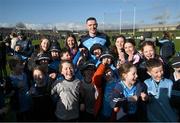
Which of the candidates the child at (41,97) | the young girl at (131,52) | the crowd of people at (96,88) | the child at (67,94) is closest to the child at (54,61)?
the crowd of people at (96,88)

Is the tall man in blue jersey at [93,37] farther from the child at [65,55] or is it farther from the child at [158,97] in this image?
the child at [158,97]

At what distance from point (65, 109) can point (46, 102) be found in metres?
0.51

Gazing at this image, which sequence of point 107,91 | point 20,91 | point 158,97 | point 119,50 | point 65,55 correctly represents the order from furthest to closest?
point 119,50, point 65,55, point 20,91, point 107,91, point 158,97

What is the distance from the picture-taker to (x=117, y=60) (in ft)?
22.8

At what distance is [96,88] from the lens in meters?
6.08

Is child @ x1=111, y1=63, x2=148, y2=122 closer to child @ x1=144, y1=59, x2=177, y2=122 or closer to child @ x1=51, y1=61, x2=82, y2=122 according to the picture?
child @ x1=144, y1=59, x2=177, y2=122

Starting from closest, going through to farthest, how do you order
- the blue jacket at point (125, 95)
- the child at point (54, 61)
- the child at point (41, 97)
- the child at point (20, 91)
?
the blue jacket at point (125, 95)
the child at point (41, 97)
the child at point (20, 91)
the child at point (54, 61)

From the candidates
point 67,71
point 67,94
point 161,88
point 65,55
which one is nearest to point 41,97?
point 67,94

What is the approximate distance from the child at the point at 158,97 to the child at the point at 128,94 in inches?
5.4

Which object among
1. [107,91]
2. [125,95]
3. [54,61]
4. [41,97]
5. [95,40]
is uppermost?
[95,40]

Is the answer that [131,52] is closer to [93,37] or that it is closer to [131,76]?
[93,37]

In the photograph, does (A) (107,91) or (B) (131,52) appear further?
(B) (131,52)

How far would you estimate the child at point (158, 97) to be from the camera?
5.09 m

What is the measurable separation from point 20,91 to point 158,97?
2576 mm
